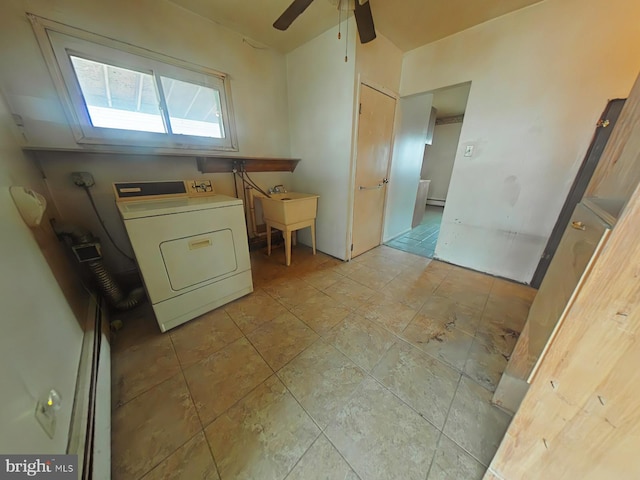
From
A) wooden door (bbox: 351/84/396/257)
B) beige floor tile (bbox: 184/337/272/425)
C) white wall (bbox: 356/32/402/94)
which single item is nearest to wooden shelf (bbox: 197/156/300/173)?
wooden door (bbox: 351/84/396/257)

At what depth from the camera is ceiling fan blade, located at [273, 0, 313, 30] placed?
1.35 m

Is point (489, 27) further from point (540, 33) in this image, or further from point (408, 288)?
point (408, 288)

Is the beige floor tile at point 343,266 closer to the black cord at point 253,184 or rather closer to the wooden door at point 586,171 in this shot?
the black cord at point 253,184

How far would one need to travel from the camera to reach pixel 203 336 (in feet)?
4.75

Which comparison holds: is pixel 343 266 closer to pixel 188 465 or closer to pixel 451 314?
pixel 451 314

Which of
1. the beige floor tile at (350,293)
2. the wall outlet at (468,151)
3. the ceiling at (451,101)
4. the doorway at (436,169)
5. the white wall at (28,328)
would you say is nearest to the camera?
the white wall at (28,328)

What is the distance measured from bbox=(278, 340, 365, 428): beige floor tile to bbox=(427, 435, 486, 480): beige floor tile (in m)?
0.42

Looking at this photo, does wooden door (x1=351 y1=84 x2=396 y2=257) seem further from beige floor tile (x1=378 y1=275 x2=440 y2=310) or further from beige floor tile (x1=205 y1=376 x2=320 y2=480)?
beige floor tile (x1=205 y1=376 x2=320 y2=480)

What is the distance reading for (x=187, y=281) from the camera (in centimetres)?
149

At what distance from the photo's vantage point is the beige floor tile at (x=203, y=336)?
51.9 inches

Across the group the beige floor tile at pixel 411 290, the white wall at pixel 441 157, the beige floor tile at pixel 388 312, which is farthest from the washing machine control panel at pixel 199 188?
the white wall at pixel 441 157

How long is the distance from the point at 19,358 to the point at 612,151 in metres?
2.19

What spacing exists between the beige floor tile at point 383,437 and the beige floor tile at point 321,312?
20.3 inches

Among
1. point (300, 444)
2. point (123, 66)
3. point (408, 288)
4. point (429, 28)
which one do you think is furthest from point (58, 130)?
point (429, 28)
